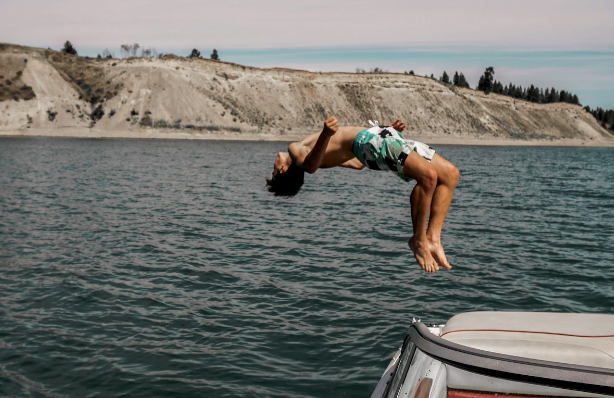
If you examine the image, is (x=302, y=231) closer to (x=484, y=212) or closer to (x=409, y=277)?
(x=409, y=277)

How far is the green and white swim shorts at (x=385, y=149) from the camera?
18.3ft

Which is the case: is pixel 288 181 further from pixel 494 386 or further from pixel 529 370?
pixel 529 370

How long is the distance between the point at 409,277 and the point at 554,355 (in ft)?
46.4

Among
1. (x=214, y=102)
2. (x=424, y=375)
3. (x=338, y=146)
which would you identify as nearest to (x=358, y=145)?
(x=338, y=146)

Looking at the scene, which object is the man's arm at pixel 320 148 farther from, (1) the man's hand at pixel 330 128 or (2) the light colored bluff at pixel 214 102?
(2) the light colored bluff at pixel 214 102

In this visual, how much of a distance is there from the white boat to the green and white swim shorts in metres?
1.68

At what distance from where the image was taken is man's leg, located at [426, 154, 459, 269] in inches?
224

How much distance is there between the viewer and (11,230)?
24797 millimetres

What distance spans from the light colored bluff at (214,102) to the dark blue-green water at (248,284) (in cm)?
10192

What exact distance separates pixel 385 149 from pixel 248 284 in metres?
12.0

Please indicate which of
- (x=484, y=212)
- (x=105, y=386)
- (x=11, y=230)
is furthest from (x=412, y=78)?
(x=105, y=386)

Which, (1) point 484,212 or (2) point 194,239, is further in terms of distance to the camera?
(1) point 484,212

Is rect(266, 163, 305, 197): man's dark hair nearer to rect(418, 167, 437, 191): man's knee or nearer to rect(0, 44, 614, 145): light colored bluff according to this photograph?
rect(418, 167, 437, 191): man's knee

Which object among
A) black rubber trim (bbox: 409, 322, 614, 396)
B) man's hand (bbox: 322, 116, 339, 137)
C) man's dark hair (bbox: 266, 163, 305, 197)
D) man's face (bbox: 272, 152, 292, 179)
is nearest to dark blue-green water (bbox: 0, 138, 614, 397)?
man's dark hair (bbox: 266, 163, 305, 197)
